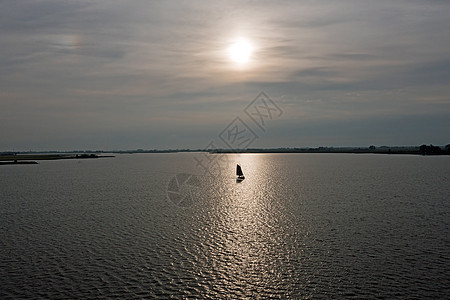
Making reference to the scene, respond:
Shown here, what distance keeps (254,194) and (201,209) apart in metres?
19.6

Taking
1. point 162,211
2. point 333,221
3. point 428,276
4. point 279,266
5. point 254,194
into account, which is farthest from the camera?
point 254,194

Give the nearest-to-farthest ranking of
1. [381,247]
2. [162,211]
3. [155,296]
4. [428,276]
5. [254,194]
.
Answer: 1. [155,296]
2. [428,276]
3. [381,247]
4. [162,211]
5. [254,194]

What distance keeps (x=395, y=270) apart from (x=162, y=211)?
3089 cm

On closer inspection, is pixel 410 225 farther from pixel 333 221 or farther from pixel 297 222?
pixel 297 222

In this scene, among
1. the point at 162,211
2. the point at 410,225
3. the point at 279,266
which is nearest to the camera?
the point at 279,266

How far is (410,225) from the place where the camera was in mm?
36531

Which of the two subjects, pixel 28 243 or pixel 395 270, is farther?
pixel 28 243

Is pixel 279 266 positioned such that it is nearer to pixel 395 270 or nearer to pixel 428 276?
pixel 395 270

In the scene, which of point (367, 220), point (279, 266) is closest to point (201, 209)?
point (367, 220)

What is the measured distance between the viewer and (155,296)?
778 inches

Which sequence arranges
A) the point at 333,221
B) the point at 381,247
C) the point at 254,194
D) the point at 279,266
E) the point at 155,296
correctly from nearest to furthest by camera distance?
1. the point at 155,296
2. the point at 279,266
3. the point at 381,247
4. the point at 333,221
5. the point at 254,194

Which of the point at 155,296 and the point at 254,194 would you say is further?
the point at 254,194

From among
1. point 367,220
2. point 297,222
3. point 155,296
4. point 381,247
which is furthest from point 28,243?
point 367,220

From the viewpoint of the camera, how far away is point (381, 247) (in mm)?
28844
